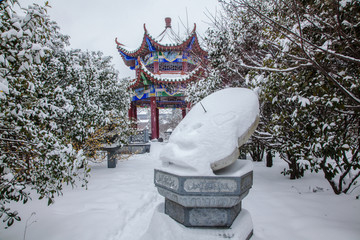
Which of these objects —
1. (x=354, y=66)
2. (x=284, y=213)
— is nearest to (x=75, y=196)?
(x=284, y=213)

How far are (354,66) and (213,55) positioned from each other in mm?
2710

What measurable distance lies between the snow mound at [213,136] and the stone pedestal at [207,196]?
0.32ft

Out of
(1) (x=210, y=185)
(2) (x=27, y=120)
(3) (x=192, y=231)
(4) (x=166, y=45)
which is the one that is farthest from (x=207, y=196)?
(4) (x=166, y=45)

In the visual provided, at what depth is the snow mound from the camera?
2059 millimetres

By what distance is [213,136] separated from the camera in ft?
7.24

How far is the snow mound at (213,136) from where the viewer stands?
206 cm

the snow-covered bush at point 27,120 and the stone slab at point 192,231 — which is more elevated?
the snow-covered bush at point 27,120

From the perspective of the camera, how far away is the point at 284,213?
3.03 meters

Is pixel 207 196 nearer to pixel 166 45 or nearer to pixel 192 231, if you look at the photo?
pixel 192 231

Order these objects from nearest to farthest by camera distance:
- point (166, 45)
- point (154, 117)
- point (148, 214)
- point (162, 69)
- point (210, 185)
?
point (210, 185) < point (148, 214) < point (154, 117) < point (166, 45) < point (162, 69)

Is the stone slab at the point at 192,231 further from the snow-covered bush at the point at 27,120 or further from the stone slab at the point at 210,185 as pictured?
the snow-covered bush at the point at 27,120

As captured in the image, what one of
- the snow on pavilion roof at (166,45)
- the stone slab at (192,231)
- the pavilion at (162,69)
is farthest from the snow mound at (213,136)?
the snow on pavilion roof at (166,45)

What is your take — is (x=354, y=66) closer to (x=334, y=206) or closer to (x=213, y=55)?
(x=334, y=206)

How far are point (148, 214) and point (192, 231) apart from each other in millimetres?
1519
